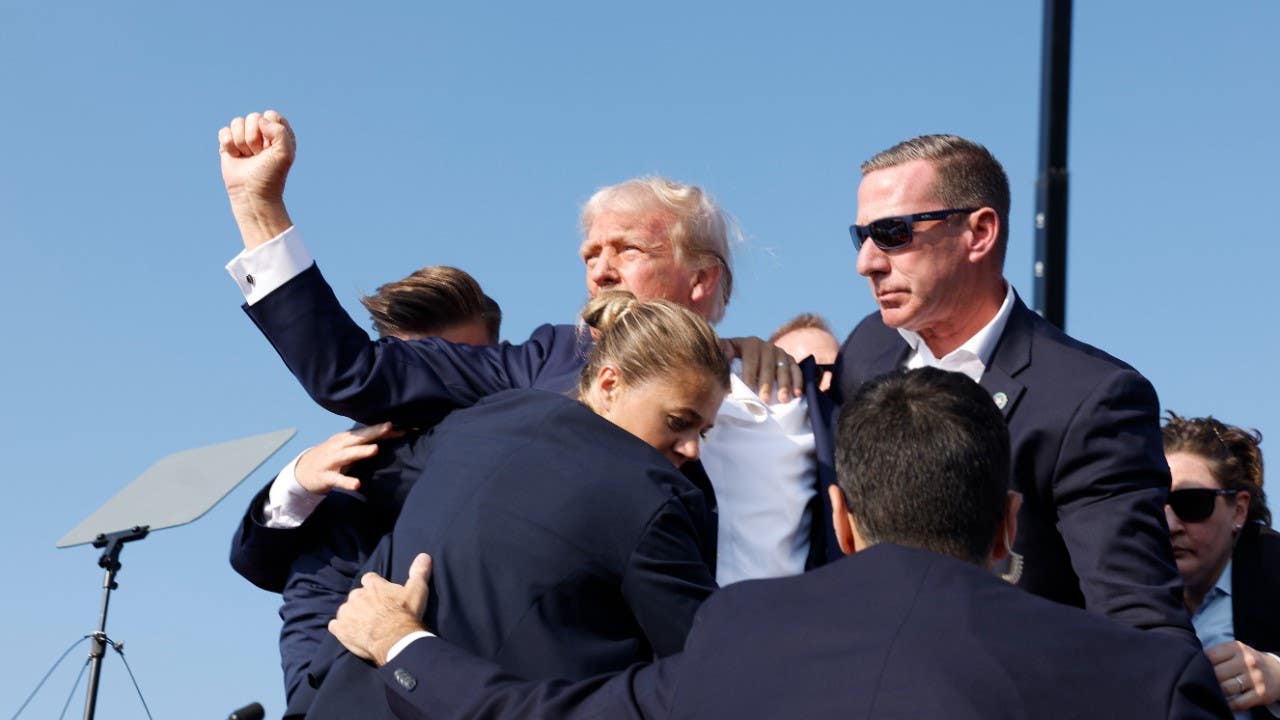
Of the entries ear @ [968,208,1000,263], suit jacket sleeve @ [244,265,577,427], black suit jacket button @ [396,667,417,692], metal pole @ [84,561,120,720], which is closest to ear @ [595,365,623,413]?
suit jacket sleeve @ [244,265,577,427]

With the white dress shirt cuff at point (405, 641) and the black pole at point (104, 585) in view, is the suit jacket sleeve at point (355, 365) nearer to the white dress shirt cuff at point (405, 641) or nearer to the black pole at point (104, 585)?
the white dress shirt cuff at point (405, 641)

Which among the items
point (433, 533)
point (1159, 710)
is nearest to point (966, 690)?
point (1159, 710)

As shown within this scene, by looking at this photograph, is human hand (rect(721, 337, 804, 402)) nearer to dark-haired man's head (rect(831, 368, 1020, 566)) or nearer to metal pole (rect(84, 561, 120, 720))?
dark-haired man's head (rect(831, 368, 1020, 566))

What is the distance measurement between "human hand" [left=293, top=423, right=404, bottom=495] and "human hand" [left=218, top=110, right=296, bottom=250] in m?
0.53

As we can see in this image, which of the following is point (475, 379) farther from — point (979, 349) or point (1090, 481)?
point (1090, 481)

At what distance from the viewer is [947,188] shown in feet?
13.7

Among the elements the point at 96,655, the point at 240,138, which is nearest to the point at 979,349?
the point at 240,138

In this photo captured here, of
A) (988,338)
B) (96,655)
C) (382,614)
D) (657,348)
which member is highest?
(657,348)

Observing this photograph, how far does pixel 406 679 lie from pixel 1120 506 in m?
1.60

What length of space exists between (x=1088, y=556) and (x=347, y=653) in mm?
1598

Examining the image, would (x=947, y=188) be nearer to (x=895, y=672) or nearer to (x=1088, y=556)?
(x=1088, y=556)

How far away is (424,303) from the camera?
15.7 feet

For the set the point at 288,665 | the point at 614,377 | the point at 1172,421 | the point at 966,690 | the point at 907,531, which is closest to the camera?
the point at 966,690

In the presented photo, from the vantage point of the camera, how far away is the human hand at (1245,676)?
370 cm
